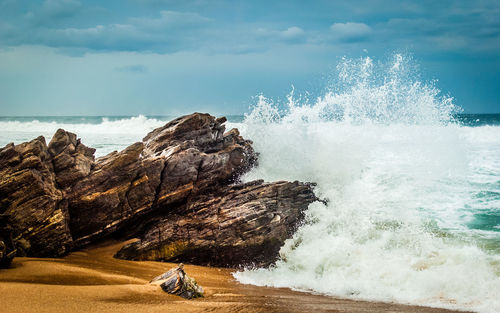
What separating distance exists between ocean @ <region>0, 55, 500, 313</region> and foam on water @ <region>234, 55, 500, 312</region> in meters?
0.04

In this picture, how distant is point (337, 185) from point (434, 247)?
410 cm

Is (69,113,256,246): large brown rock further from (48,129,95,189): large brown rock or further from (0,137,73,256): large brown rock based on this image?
(0,137,73,256): large brown rock

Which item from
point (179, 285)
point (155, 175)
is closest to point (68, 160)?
point (155, 175)

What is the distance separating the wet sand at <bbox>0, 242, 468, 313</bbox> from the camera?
498 cm

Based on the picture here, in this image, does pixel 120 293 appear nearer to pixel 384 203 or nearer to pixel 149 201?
pixel 149 201

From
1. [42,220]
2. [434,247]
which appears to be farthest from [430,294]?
[42,220]

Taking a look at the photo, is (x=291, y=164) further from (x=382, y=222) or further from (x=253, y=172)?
(x=382, y=222)

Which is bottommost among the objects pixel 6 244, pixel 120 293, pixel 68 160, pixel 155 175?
pixel 120 293

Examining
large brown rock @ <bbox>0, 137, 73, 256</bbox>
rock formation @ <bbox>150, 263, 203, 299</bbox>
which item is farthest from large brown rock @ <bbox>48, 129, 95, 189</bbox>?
rock formation @ <bbox>150, 263, 203, 299</bbox>

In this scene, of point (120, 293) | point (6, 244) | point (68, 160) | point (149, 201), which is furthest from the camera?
point (149, 201)

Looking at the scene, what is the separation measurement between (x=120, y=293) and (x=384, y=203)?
9787mm

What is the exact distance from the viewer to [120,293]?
575 centimetres

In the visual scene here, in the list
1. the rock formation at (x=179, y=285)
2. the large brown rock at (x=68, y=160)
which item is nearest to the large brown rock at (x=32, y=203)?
the large brown rock at (x=68, y=160)

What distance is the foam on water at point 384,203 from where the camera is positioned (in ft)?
27.2
